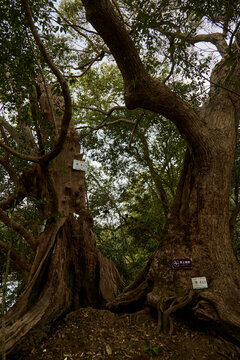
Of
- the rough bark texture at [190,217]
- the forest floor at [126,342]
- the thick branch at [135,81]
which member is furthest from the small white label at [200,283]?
the thick branch at [135,81]

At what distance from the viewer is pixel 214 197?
10.7 ft

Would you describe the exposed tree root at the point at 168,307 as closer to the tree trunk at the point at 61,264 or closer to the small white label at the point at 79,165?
the tree trunk at the point at 61,264

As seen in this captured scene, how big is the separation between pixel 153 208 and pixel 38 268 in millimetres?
4337

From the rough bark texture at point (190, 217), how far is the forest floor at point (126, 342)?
158 mm

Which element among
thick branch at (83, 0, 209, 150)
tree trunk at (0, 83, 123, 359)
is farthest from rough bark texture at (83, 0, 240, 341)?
tree trunk at (0, 83, 123, 359)

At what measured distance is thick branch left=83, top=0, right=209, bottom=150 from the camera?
2580 mm

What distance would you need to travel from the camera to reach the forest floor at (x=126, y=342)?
2201 mm

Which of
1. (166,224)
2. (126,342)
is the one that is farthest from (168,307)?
(166,224)

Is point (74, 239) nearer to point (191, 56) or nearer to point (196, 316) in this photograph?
point (196, 316)

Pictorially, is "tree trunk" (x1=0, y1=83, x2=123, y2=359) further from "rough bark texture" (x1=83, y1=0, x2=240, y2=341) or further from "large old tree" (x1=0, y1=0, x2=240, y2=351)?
"rough bark texture" (x1=83, y1=0, x2=240, y2=341)

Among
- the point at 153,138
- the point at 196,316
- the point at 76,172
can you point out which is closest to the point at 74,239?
the point at 76,172

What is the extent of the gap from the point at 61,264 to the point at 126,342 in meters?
1.24

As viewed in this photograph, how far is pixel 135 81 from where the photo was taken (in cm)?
297

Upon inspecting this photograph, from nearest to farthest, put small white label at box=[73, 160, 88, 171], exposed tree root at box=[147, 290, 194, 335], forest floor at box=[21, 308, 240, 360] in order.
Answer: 1. forest floor at box=[21, 308, 240, 360]
2. exposed tree root at box=[147, 290, 194, 335]
3. small white label at box=[73, 160, 88, 171]
